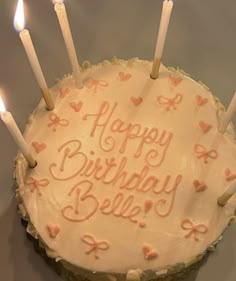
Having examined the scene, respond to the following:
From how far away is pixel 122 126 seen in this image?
1680 millimetres

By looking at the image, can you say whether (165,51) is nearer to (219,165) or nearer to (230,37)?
(230,37)

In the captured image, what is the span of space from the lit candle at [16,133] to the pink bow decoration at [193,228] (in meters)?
0.50

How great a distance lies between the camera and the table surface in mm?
2068

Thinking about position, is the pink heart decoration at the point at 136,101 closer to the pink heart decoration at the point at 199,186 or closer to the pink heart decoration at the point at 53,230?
the pink heart decoration at the point at 199,186

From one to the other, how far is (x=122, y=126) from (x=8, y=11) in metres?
0.85

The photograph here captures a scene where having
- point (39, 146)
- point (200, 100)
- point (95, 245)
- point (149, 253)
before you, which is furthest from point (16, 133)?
point (200, 100)

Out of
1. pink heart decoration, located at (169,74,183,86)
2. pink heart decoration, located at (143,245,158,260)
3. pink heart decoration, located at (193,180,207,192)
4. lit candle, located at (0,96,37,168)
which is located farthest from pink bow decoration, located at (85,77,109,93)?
pink heart decoration, located at (143,245,158,260)

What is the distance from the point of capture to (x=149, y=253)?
150 cm

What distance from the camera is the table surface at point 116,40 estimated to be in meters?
2.07

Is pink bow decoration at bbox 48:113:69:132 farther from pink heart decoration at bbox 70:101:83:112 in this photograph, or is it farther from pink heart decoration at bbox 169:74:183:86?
pink heart decoration at bbox 169:74:183:86

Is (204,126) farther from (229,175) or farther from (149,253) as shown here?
(149,253)

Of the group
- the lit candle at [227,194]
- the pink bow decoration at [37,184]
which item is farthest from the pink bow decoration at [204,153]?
the pink bow decoration at [37,184]

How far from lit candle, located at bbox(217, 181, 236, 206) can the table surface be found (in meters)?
0.60

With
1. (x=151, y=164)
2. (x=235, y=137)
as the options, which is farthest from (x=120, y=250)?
(x=235, y=137)
